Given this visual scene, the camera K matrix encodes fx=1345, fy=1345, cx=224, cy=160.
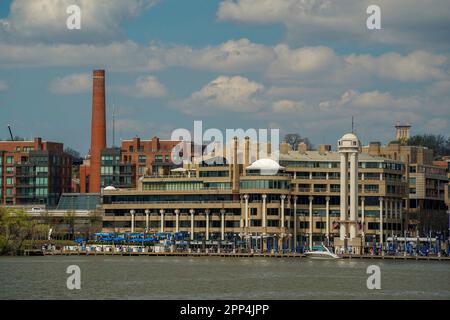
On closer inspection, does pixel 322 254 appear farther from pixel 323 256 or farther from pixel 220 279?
pixel 220 279

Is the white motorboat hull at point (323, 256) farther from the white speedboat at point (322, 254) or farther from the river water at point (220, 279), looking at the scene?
the river water at point (220, 279)

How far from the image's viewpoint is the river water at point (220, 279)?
11219cm

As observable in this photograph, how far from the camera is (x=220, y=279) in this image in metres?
132

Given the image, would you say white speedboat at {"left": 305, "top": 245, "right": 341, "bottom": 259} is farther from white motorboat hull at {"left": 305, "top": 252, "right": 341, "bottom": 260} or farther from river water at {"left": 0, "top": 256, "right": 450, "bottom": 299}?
river water at {"left": 0, "top": 256, "right": 450, "bottom": 299}

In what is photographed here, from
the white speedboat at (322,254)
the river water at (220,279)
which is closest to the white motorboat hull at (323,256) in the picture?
the white speedboat at (322,254)

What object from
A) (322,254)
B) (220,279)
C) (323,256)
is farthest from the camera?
(322,254)

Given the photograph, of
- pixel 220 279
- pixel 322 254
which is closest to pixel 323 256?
pixel 322 254

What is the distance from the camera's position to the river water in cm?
11219

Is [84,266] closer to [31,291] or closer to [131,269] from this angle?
[131,269]

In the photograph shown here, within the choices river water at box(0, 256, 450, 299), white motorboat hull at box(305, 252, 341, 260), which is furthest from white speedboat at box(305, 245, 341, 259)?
river water at box(0, 256, 450, 299)
